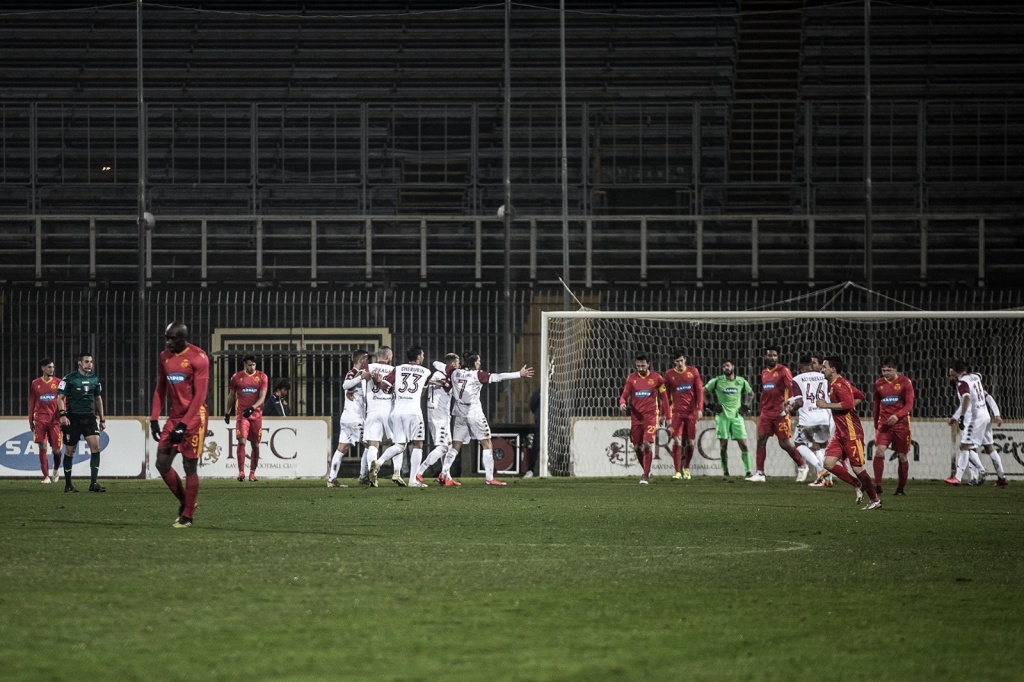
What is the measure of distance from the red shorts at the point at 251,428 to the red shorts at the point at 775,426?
760cm

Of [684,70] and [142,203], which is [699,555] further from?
[684,70]

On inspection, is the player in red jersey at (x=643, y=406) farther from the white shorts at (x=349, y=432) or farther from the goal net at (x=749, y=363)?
the white shorts at (x=349, y=432)

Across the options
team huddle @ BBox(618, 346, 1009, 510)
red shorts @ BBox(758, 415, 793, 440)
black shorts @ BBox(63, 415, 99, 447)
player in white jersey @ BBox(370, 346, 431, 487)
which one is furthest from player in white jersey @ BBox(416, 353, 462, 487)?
red shorts @ BBox(758, 415, 793, 440)

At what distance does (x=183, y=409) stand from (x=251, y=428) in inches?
351

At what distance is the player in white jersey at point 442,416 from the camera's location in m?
19.3

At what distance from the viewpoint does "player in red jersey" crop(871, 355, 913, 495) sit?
1614cm

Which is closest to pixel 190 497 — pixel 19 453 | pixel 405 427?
pixel 405 427

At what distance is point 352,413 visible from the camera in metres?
20.0

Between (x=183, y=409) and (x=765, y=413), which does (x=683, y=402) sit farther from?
(x=183, y=409)

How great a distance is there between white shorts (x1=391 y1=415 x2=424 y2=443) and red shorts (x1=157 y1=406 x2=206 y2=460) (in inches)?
274

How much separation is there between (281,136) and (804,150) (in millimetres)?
12315

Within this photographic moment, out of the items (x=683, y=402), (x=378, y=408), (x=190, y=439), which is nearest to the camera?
(x=190, y=439)

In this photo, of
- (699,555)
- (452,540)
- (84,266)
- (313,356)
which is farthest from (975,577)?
(84,266)

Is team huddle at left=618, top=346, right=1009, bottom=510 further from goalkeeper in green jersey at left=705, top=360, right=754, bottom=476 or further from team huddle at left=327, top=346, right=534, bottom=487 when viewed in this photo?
team huddle at left=327, top=346, right=534, bottom=487
